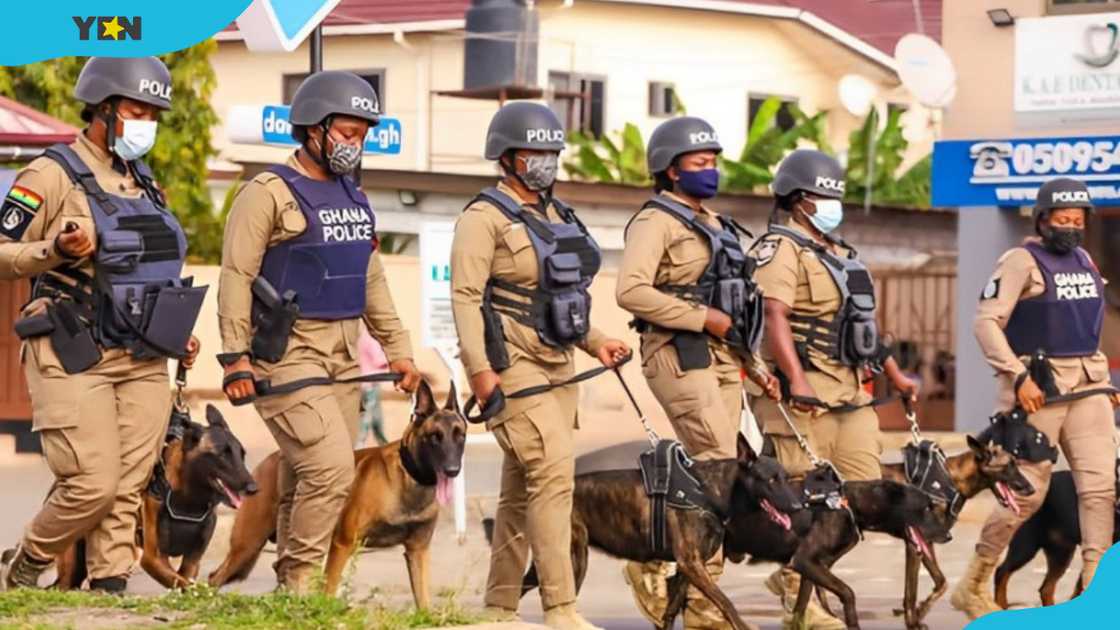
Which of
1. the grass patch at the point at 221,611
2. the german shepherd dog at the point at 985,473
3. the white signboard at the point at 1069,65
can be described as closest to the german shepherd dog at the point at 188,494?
the grass patch at the point at 221,611

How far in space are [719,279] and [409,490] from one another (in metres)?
1.64

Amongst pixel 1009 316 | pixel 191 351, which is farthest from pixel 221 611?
pixel 1009 316

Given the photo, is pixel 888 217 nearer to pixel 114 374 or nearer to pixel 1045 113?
pixel 1045 113

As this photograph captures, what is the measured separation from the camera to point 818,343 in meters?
11.3

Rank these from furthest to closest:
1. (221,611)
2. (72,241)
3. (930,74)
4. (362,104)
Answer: (930,74) < (362,104) < (72,241) < (221,611)

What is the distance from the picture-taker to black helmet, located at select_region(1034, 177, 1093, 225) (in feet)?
39.4

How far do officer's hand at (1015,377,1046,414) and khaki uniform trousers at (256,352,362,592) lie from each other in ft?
12.2

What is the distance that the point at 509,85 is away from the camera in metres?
33.4

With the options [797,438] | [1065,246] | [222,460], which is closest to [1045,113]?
[1065,246]

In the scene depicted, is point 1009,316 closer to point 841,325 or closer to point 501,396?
point 841,325

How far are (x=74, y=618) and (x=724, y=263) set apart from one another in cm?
365

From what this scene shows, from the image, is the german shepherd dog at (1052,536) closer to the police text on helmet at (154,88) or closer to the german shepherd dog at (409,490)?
the german shepherd dog at (409,490)

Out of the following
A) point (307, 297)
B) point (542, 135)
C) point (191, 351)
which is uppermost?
point (542, 135)

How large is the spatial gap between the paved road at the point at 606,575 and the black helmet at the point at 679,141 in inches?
80.8
